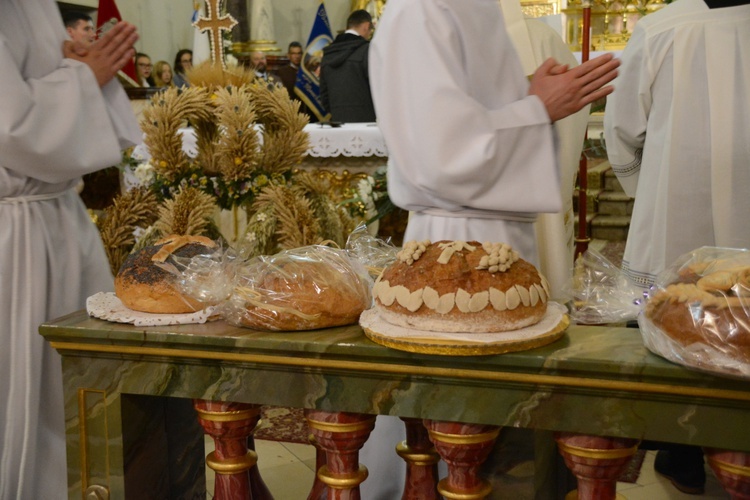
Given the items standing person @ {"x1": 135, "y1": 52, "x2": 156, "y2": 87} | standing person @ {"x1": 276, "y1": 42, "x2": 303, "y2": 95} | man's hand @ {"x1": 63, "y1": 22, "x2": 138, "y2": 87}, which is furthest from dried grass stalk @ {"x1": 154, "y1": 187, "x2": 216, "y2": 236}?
standing person @ {"x1": 276, "y1": 42, "x2": 303, "y2": 95}

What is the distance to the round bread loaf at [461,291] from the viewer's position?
67.4 inches

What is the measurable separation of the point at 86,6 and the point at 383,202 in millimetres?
7992

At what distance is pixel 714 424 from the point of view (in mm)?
1568

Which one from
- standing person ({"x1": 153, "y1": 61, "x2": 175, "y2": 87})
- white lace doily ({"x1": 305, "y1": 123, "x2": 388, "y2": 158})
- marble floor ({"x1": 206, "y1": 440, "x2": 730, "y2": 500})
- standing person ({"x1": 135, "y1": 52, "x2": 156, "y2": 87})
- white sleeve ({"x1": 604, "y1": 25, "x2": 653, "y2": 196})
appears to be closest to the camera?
marble floor ({"x1": 206, "y1": 440, "x2": 730, "y2": 500})

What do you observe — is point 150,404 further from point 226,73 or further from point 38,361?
point 226,73

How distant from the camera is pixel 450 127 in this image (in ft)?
7.17

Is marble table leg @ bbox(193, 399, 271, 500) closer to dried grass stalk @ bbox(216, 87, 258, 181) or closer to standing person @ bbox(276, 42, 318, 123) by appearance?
dried grass stalk @ bbox(216, 87, 258, 181)

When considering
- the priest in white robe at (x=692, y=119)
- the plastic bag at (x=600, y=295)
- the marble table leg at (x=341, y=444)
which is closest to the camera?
the marble table leg at (x=341, y=444)

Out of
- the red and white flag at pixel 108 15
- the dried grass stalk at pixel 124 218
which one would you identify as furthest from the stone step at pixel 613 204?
the red and white flag at pixel 108 15

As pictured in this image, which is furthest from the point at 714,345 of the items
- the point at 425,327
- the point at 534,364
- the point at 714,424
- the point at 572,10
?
the point at 572,10

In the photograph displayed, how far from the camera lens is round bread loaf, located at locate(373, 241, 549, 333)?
171 centimetres

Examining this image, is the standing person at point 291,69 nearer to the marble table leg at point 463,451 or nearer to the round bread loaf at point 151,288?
the round bread loaf at point 151,288

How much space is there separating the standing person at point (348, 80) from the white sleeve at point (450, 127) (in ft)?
20.7

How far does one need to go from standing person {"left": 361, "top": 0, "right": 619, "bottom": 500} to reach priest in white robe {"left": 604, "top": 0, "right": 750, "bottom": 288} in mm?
1550
